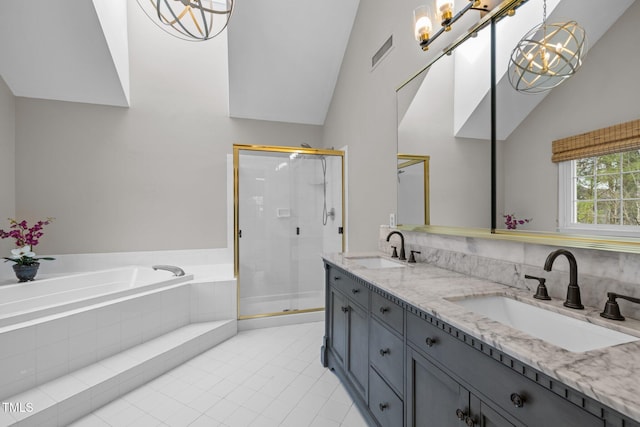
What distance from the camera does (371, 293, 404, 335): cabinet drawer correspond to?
1.23 meters

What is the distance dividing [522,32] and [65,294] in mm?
3856

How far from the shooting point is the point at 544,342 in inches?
28.5

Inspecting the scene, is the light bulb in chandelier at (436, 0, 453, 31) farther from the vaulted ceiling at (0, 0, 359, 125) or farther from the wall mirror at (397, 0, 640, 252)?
the vaulted ceiling at (0, 0, 359, 125)

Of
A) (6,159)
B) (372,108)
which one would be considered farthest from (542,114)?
(6,159)

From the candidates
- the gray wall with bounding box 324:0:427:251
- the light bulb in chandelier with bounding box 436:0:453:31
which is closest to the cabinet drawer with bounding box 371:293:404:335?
the gray wall with bounding box 324:0:427:251

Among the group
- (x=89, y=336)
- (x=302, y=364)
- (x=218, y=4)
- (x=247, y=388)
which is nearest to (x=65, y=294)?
(x=89, y=336)

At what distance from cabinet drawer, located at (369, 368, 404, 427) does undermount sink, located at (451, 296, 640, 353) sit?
53 cm

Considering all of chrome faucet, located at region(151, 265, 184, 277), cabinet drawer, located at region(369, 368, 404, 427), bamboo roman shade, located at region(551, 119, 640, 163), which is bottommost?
cabinet drawer, located at region(369, 368, 404, 427)

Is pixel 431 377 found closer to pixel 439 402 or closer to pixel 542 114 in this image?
pixel 439 402

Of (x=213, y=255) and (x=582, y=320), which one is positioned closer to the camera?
(x=582, y=320)

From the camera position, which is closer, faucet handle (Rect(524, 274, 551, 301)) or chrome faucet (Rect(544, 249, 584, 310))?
chrome faucet (Rect(544, 249, 584, 310))

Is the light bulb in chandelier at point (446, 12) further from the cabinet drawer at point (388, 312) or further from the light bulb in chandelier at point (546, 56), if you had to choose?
the cabinet drawer at point (388, 312)

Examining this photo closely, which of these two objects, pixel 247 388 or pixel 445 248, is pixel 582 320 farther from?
pixel 247 388

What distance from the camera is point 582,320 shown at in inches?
34.8
